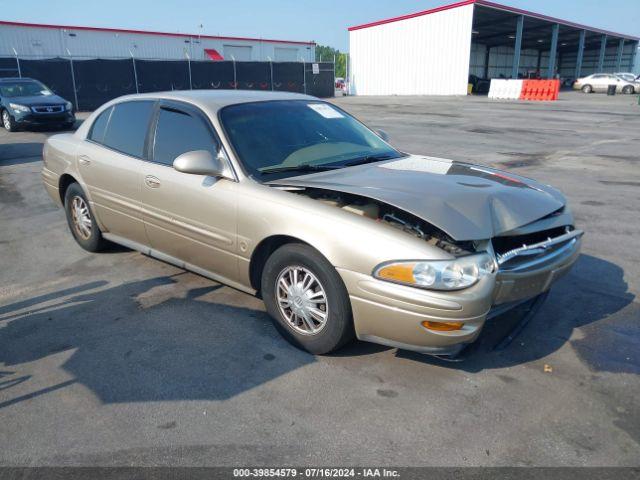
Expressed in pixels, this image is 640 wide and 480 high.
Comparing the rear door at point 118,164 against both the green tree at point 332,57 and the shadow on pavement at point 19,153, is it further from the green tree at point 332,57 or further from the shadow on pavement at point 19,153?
the green tree at point 332,57

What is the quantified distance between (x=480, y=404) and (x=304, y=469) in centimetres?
107

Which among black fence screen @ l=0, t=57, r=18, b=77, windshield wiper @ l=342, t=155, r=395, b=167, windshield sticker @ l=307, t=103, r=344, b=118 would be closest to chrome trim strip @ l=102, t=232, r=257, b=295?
windshield wiper @ l=342, t=155, r=395, b=167

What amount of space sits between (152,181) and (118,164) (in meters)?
0.60

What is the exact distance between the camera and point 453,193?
10.8ft

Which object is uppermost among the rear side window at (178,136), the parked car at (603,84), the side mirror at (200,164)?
the parked car at (603,84)

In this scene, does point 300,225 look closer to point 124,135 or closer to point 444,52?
point 124,135

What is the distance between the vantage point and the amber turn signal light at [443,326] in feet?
9.34

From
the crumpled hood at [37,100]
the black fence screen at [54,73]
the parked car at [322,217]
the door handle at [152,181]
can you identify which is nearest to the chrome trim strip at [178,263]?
the parked car at [322,217]

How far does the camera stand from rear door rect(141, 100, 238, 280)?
3756mm

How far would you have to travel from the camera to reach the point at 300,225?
324cm

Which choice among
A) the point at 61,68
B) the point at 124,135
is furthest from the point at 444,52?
the point at 124,135

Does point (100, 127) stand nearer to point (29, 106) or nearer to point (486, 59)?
point (29, 106)

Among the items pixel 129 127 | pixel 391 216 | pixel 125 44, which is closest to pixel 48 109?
pixel 129 127

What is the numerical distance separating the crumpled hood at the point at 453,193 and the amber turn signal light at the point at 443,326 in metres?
0.47
